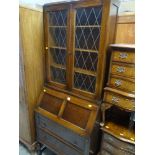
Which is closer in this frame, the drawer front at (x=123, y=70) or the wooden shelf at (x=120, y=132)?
the drawer front at (x=123, y=70)

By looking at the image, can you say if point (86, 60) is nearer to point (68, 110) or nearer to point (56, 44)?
point (56, 44)

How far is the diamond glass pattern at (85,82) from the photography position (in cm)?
154

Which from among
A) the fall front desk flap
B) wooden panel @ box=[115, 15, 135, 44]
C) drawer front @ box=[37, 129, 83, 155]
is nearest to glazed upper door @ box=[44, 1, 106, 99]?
the fall front desk flap

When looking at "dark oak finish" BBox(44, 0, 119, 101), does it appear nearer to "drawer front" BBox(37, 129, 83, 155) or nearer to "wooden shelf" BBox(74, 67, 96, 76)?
"wooden shelf" BBox(74, 67, 96, 76)

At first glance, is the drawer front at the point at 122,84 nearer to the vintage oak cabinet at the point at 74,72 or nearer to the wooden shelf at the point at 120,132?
the vintage oak cabinet at the point at 74,72

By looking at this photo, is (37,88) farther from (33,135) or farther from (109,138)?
(109,138)

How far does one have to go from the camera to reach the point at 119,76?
1315 millimetres

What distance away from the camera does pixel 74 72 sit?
1636 mm

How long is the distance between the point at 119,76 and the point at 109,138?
612 millimetres

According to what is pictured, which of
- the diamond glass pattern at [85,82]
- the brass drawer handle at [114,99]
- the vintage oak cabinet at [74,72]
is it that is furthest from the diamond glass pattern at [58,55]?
the brass drawer handle at [114,99]

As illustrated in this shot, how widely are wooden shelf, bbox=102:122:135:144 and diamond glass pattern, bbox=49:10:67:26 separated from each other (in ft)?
3.72

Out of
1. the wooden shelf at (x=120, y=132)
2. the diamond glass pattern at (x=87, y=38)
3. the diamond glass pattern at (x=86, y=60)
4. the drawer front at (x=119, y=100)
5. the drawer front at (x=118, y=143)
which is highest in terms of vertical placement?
Result: the diamond glass pattern at (x=87, y=38)

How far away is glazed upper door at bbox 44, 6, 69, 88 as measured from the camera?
1.61m
